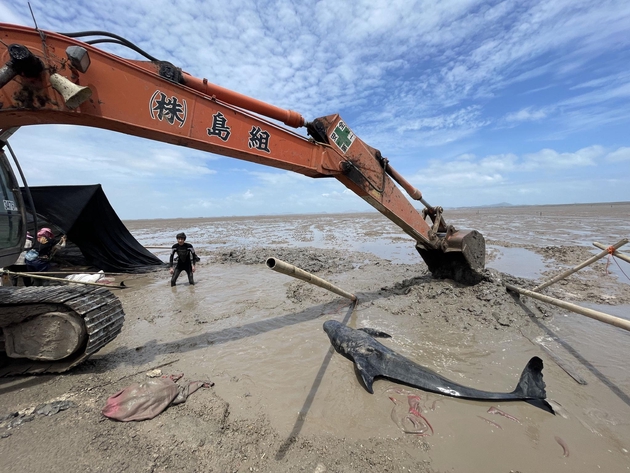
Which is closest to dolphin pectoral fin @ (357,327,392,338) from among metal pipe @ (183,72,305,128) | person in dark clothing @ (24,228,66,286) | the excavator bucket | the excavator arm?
the excavator arm

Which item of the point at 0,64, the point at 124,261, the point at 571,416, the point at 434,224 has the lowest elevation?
the point at 571,416

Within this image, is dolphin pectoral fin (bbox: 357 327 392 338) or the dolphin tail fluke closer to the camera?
the dolphin tail fluke

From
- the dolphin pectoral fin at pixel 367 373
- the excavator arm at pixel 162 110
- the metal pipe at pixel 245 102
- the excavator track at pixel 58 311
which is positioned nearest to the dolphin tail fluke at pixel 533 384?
the dolphin pectoral fin at pixel 367 373

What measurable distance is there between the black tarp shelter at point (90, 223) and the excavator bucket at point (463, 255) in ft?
30.8

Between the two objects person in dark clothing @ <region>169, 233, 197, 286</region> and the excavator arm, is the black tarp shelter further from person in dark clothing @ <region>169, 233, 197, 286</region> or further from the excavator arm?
the excavator arm

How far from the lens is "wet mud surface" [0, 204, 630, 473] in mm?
2213

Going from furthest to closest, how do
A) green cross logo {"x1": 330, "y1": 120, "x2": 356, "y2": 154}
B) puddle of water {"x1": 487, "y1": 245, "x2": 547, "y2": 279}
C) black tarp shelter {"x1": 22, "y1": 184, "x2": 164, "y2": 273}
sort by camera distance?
1. black tarp shelter {"x1": 22, "y1": 184, "x2": 164, "y2": 273}
2. puddle of water {"x1": 487, "y1": 245, "x2": 547, "y2": 279}
3. green cross logo {"x1": 330, "y1": 120, "x2": 356, "y2": 154}

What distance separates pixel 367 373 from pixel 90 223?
381 inches

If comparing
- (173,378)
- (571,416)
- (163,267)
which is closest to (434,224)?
(571,416)

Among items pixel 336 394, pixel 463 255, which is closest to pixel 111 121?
pixel 336 394

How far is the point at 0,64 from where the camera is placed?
2.54m

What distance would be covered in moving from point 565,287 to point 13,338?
9.87 metres

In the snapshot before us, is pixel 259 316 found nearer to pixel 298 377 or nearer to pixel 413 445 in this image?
pixel 298 377

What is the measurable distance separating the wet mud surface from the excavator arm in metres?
2.53
